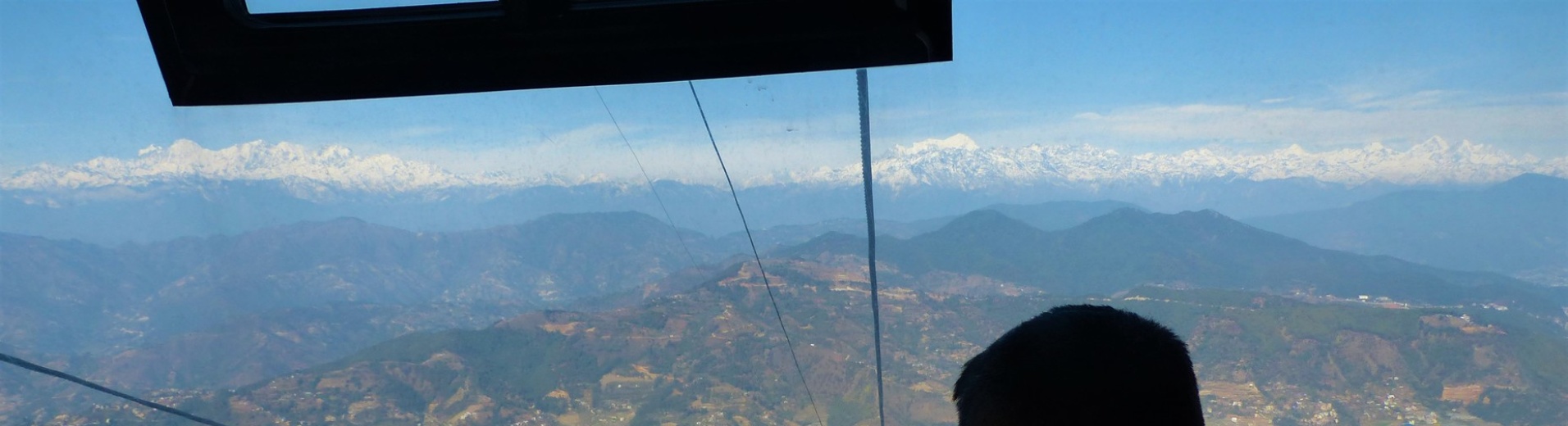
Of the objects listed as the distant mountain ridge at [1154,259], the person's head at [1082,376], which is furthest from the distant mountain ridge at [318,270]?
the person's head at [1082,376]

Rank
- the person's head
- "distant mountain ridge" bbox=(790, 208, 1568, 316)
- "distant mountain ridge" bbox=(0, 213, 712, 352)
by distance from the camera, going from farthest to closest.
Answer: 1. "distant mountain ridge" bbox=(790, 208, 1568, 316)
2. "distant mountain ridge" bbox=(0, 213, 712, 352)
3. the person's head

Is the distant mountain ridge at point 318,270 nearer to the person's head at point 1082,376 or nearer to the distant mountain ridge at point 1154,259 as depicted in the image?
the distant mountain ridge at point 1154,259

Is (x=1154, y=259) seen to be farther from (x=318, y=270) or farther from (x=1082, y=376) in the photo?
(x=1082, y=376)

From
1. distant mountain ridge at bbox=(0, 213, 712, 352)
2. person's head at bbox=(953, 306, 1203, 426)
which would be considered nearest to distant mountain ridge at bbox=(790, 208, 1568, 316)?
distant mountain ridge at bbox=(0, 213, 712, 352)

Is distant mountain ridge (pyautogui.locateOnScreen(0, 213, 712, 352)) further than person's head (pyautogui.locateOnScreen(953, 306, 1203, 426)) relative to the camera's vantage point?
Yes

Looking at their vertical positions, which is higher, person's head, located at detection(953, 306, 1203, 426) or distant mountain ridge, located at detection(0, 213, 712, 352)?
distant mountain ridge, located at detection(0, 213, 712, 352)

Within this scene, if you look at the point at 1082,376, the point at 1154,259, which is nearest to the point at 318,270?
the point at 1154,259

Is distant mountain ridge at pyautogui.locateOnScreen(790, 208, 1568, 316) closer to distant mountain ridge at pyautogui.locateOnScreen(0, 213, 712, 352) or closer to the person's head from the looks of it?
distant mountain ridge at pyautogui.locateOnScreen(0, 213, 712, 352)

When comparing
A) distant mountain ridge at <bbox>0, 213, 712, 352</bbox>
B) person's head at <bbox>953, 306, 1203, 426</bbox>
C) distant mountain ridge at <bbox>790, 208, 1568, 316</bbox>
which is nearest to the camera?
person's head at <bbox>953, 306, 1203, 426</bbox>
